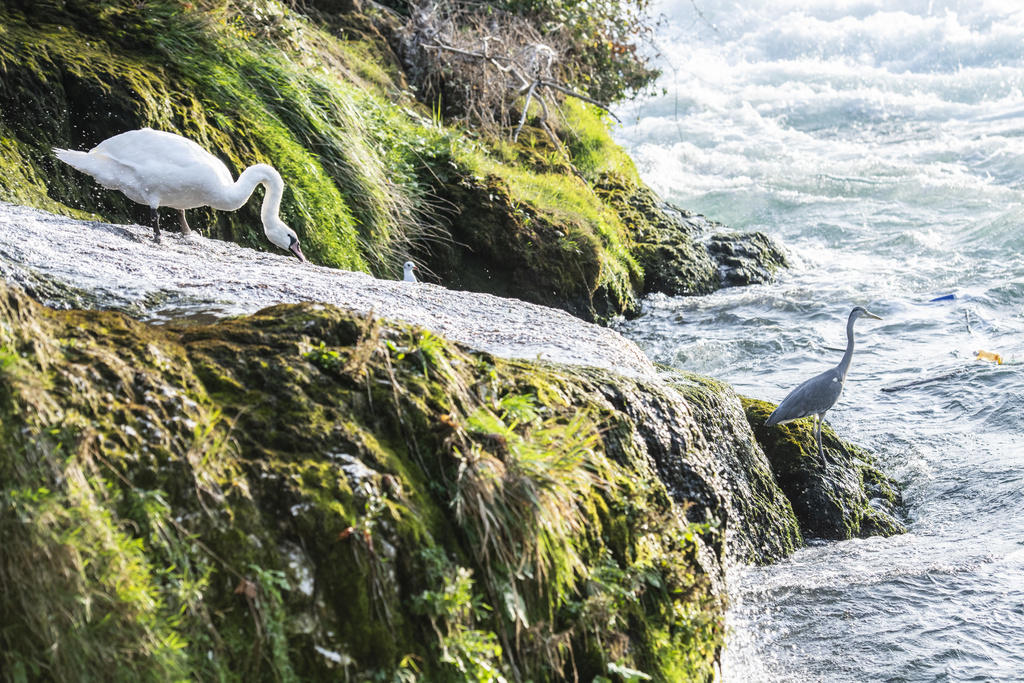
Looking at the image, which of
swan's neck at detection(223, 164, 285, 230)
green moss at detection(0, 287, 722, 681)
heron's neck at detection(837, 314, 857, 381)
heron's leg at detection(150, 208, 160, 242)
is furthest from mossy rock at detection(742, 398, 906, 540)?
heron's leg at detection(150, 208, 160, 242)

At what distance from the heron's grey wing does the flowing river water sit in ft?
2.77

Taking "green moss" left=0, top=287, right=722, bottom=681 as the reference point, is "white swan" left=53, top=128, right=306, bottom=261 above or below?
above

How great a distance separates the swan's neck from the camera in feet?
17.6

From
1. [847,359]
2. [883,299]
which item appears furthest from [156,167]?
[883,299]

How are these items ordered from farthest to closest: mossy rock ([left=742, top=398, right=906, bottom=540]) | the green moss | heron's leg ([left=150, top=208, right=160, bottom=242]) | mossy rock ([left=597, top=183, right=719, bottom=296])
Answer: mossy rock ([left=597, top=183, right=719, bottom=296]) → mossy rock ([left=742, top=398, right=906, bottom=540]) → heron's leg ([left=150, top=208, right=160, bottom=242]) → the green moss

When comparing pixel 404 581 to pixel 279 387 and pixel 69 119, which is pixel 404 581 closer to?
pixel 279 387

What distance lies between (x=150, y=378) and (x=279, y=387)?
0.39m

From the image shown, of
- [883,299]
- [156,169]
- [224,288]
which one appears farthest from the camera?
[883,299]

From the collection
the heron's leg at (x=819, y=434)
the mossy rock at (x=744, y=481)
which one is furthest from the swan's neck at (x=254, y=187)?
the heron's leg at (x=819, y=434)

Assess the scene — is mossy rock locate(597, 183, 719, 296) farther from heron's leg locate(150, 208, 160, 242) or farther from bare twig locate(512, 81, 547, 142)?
heron's leg locate(150, 208, 160, 242)

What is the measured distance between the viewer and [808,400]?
6.04 metres

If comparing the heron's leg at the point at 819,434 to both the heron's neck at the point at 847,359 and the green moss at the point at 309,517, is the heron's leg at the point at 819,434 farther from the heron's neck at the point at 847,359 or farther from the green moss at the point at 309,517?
the green moss at the point at 309,517

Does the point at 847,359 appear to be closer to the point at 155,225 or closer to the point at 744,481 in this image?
the point at 744,481

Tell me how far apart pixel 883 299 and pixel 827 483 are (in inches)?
226
